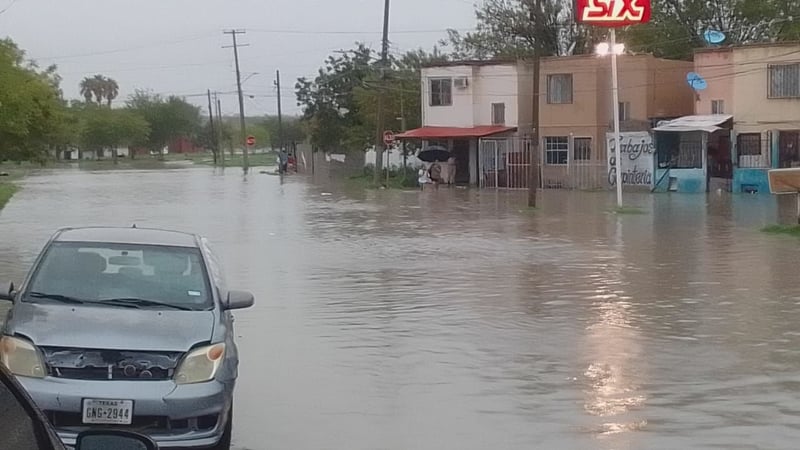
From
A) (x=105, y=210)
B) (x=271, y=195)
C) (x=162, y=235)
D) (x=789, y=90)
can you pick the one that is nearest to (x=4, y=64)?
(x=105, y=210)

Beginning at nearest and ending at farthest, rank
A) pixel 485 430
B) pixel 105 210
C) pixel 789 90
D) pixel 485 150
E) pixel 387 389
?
pixel 485 430 < pixel 387 389 < pixel 105 210 < pixel 789 90 < pixel 485 150

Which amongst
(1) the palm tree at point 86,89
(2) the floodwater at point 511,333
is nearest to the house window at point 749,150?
(2) the floodwater at point 511,333

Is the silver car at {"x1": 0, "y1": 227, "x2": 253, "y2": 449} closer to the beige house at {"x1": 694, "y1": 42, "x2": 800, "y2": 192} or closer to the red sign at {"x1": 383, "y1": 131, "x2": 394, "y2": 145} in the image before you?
the beige house at {"x1": 694, "y1": 42, "x2": 800, "y2": 192}

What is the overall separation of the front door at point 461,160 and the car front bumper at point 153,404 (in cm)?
5366

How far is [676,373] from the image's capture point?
37.9 ft

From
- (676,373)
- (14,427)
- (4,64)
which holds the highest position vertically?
(4,64)

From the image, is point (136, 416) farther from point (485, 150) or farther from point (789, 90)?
point (485, 150)

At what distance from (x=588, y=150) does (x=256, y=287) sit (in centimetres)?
3756

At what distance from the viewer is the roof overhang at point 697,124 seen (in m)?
47.8

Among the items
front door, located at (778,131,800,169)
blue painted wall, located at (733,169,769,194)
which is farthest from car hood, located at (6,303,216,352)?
front door, located at (778,131,800,169)

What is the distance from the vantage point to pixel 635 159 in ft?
171

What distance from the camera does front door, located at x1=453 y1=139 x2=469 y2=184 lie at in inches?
2422

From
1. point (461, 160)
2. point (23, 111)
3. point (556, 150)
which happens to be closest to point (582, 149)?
point (556, 150)

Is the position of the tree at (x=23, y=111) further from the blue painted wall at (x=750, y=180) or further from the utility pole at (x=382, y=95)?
the blue painted wall at (x=750, y=180)
